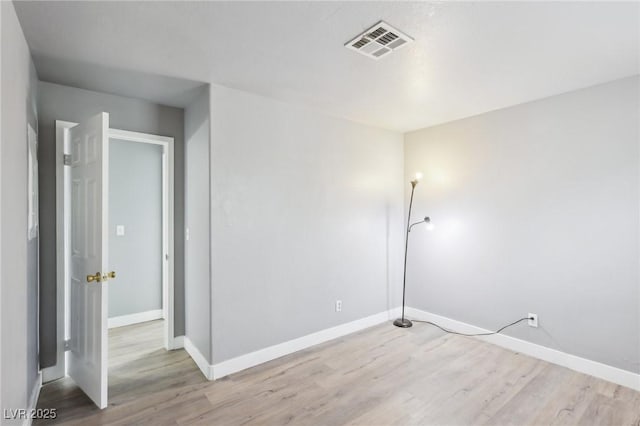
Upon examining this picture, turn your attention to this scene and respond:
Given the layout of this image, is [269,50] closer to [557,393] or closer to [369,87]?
[369,87]

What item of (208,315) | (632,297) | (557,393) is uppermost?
(632,297)

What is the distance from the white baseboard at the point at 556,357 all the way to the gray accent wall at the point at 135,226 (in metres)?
3.75

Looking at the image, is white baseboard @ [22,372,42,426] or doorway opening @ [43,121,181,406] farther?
doorway opening @ [43,121,181,406]

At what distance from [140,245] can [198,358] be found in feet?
6.49

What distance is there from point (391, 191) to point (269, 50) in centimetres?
253

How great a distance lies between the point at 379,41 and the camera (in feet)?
6.57

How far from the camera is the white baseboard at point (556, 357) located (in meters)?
2.55

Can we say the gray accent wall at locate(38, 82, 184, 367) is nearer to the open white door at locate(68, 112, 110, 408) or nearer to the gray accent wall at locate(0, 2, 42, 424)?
the open white door at locate(68, 112, 110, 408)

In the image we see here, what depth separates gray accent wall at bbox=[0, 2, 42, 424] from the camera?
4.97ft

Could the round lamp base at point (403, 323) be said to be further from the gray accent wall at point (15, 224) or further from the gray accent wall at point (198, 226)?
the gray accent wall at point (15, 224)

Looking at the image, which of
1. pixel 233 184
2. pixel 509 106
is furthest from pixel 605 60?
pixel 233 184

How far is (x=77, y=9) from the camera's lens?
5.57 feet

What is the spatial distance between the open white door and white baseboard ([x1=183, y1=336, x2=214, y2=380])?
0.72m

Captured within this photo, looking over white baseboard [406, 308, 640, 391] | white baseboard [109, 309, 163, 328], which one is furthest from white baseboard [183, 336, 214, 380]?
white baseboard [406, 308, 640, 391]
